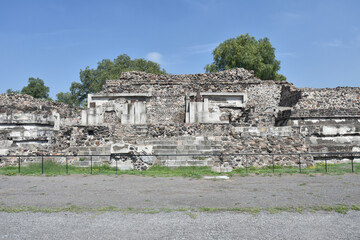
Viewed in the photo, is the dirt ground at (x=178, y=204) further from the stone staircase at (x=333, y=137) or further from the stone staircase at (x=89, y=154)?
the stone staircase at (x=333, y=137)

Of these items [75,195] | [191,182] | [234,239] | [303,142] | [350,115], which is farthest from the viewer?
[350,115]

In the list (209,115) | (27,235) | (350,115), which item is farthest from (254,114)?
(27,235)

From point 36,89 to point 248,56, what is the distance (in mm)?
34013

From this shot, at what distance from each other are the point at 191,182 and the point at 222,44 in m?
32.8

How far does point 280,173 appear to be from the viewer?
34.7 feet

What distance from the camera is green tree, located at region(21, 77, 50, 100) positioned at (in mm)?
51625

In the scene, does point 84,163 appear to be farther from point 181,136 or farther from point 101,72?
point 101,72

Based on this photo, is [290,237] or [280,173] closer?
[290,237]

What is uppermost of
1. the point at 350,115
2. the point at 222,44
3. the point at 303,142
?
the point at 222,44

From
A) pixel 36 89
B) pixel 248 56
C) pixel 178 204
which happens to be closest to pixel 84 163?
pixel 178 204

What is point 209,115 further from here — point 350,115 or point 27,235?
point 27,235

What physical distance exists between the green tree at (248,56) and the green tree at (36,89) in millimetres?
27973

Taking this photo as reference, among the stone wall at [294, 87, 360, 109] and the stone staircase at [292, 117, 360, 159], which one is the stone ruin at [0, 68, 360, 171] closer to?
the stone staircase at [292, 117, 360, 159]

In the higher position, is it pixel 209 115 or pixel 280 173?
pixel 209 115
